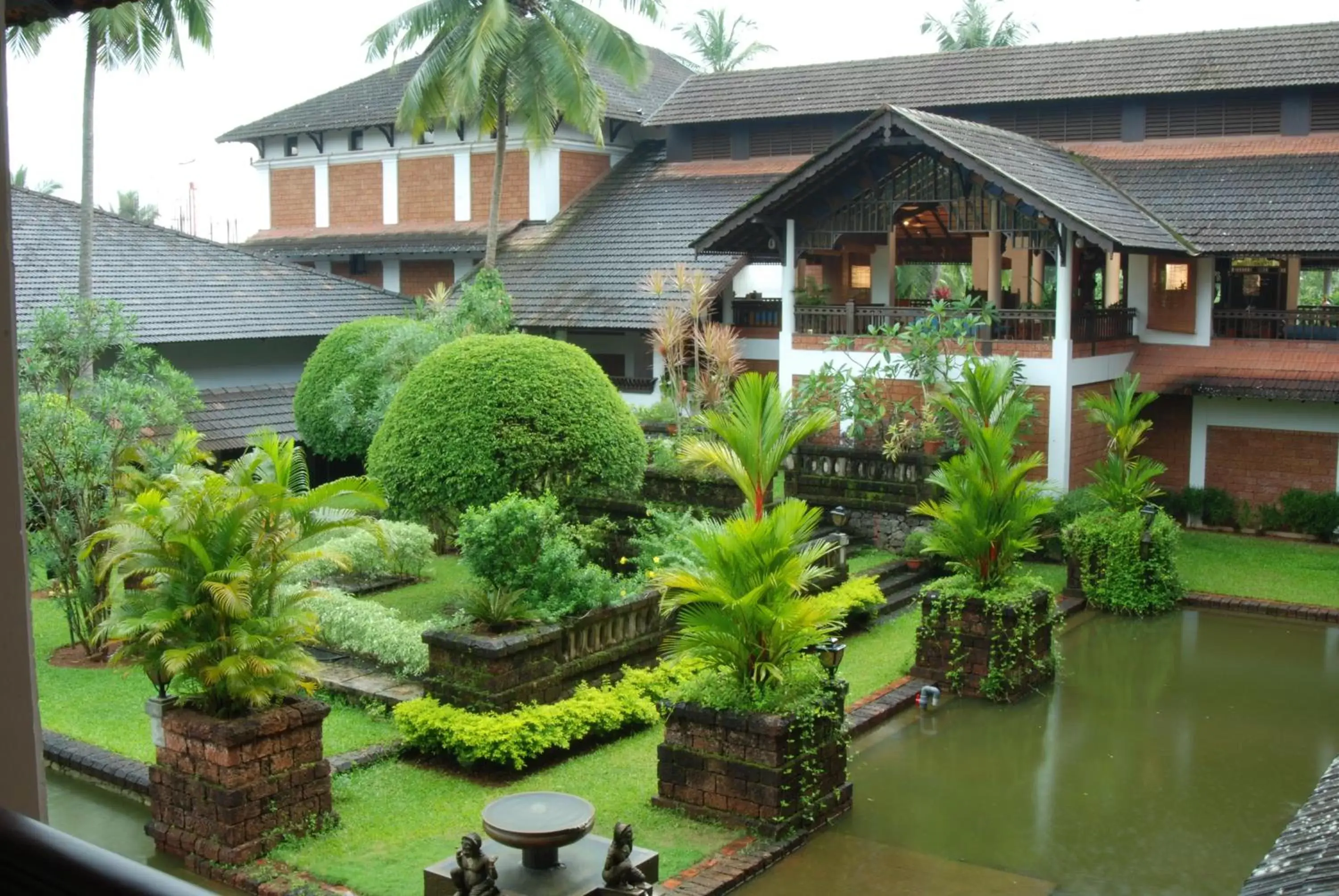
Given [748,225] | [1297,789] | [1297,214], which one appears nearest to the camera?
[1297,789]

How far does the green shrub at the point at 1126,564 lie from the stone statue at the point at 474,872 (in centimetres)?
1024

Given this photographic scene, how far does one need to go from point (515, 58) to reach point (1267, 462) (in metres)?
13.3

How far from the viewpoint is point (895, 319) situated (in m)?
19.4

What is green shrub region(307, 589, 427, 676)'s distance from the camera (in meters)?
11.0

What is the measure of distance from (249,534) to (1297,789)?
23.9 ft

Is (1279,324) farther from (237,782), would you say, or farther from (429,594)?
(237,782)

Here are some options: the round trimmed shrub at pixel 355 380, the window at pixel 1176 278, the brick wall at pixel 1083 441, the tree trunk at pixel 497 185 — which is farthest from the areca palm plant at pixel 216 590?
the tree trunk at pixel 497 185

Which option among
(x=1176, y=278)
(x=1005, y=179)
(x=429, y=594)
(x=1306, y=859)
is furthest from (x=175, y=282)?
(x=1306, y=859)

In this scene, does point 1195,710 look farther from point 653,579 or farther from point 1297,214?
point 1297,214

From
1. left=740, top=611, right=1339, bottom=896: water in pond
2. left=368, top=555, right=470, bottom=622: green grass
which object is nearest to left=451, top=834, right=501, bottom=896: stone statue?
left=740, top=611, right=1339, bottom=896: water in pond

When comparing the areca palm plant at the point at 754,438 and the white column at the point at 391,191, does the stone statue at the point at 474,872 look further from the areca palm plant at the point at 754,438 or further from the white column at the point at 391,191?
the white column at the point at 391,191

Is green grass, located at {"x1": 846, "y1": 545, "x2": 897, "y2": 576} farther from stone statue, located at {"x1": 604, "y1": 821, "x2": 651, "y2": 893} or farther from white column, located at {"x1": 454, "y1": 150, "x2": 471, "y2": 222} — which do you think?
white column, located at {"x1": 454, "y1": 150, "x2": 471, "y2": 222}

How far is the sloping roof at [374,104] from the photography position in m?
26.9

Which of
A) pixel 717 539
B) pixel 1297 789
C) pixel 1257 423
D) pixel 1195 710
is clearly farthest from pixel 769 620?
pixel 1257 423
